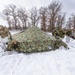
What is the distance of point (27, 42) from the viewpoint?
5094 millimetres

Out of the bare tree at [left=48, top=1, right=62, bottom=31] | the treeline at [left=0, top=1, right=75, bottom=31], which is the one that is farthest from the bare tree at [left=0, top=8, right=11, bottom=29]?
the bare tree at [left=48, top=1, right=62, bottom=31]

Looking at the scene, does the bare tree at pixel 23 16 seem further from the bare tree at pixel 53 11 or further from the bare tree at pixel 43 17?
the bare tree at pixel 53 11

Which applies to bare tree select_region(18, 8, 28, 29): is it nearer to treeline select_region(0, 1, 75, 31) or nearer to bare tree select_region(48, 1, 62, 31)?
treeline select_region(0, 1, 75, 31)

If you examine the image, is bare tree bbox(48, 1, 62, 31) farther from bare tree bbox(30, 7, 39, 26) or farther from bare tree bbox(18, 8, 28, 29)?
bare tree bbox(18, 8, 28, 29)

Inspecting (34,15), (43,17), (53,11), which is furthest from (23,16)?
(53,11)

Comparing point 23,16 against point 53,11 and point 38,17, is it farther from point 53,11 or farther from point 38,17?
point 53,11

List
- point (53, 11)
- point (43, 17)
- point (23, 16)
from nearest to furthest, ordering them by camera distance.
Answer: point (43, 17)
point (53, 11)
point (23, 16)

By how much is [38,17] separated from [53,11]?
2929mm

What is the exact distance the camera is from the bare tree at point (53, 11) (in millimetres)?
20822

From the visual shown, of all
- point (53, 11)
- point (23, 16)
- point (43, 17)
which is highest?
point (53, 11)

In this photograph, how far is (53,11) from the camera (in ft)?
70.9

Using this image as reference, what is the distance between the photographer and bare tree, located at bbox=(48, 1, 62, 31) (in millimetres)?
20822

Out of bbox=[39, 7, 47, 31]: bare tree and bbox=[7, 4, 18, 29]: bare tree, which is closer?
bbox=[39, 7, 47, 31]: bare tree

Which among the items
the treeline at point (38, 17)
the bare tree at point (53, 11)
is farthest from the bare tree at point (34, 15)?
the bare tree at point (53, 11)
